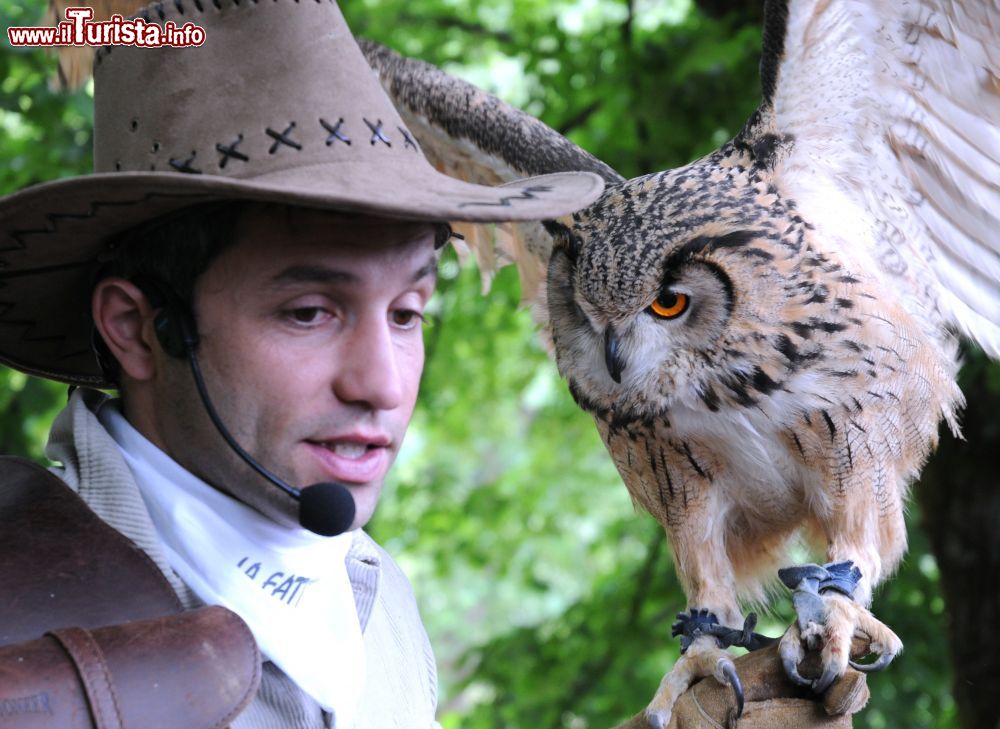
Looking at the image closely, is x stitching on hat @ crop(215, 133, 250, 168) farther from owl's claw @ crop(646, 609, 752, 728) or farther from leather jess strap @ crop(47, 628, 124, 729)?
owl's claw @ crop(646, 609, 752, 728)

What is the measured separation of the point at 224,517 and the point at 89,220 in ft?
1.35

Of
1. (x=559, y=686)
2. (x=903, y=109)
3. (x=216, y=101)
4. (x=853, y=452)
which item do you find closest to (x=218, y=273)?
(x=216, y=101)

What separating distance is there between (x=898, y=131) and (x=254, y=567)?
1717 millimetres

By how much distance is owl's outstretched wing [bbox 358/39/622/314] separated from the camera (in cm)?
275

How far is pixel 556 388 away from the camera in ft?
21.5

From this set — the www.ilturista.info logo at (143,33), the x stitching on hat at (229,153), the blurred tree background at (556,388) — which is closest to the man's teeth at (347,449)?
the x stitching on hat at (229,153)

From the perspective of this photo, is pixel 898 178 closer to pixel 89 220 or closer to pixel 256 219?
pixel 256 219

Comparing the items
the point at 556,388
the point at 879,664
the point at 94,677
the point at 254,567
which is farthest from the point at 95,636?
the point at 556,388

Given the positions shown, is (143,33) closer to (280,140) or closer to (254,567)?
(280,140)

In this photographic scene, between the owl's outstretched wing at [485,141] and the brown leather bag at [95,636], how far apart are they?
1.59m

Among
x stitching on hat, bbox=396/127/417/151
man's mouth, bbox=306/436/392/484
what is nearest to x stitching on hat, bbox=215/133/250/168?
x stitching on hat, bbox=396/127/417/151

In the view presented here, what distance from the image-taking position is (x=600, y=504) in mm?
8352

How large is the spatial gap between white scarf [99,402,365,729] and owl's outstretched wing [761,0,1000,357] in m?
1.37

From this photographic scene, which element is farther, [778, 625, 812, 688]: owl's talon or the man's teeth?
[778, 625, 812, 688]: owl's talon
